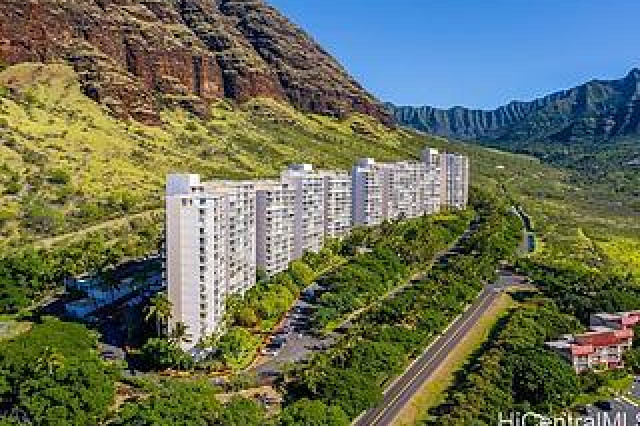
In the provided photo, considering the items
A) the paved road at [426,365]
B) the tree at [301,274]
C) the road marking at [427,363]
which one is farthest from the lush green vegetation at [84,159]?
→ the road marking at [427,363]

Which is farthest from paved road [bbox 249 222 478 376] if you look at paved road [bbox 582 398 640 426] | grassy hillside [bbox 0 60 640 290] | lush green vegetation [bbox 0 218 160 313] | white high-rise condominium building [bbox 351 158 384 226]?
grassy hillside [bbox 0 60 640 290]

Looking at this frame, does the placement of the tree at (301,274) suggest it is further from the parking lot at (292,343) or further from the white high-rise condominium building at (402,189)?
the white high-rise condominium building at (402,189)

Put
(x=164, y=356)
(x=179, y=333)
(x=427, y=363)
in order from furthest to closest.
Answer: (x=427, y=363) → (x=179, y=333) → (x=164, y=356)

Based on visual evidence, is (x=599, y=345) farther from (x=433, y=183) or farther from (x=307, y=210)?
(x=433, y=183)

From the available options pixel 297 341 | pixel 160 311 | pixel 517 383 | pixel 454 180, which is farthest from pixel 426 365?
pixel 454 180

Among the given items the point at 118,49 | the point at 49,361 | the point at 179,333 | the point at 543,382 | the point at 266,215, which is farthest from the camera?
the point at 118,49

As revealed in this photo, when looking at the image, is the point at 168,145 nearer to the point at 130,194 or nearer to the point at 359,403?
the point at 130,194

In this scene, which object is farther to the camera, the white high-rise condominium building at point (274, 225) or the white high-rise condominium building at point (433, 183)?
the white high-rise condominium building at point (433, 183)
